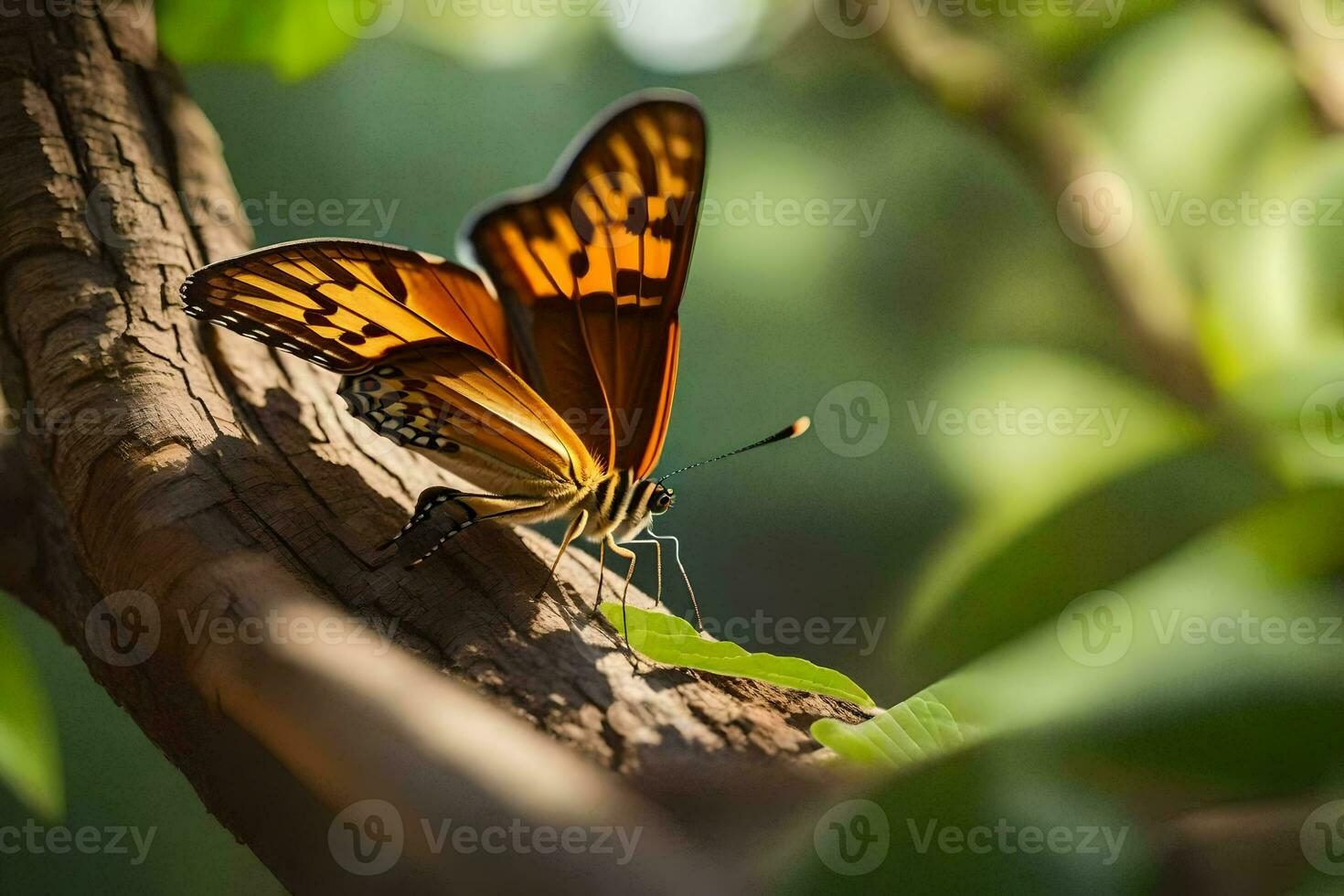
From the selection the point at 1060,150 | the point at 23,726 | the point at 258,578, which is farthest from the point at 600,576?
the point at 1060,150

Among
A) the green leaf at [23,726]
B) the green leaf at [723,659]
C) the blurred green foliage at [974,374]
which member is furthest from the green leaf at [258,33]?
the green leaf at [723,659]

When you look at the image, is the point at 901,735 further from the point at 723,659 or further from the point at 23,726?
the point at 23,726

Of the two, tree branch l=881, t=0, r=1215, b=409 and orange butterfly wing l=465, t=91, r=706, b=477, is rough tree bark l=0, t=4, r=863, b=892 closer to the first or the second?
orange butterfly wing l=465, t=91, r=706, b=477

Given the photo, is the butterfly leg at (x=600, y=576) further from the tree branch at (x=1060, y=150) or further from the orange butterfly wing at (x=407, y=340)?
the tree branch at (x=1060, y=150)

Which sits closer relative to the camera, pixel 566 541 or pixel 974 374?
pixel 566 541

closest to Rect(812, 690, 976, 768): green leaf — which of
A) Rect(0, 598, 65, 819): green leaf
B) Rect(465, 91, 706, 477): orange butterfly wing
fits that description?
Rect(465, 91, 706, 477): orange butterfly wing

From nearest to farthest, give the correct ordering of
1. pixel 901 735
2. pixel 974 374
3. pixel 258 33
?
pixel 901 735 → pixel 258 33 → pixel 974 374

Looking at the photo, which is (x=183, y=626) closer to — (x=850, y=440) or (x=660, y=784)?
(x=660, y=784)

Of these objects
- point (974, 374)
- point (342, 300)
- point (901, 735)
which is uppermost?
point (342, 300)
